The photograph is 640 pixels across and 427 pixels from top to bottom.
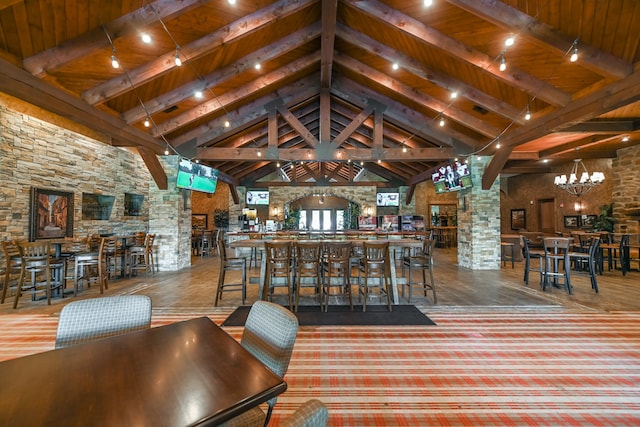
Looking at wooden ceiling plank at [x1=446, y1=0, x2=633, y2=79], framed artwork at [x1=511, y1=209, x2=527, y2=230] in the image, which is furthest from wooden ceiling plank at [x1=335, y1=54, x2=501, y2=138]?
framed artwork at [x1=511, y1=209, x2=527, y2=230]

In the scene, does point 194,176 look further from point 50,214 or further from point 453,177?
point 453,177

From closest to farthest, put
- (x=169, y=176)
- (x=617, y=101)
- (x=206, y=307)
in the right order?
1. (x=617, y=101)
2. (x=206, y=307)
3. (x=169, y=176)

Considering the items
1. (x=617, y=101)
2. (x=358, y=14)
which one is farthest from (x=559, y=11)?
(x=358, y=14)

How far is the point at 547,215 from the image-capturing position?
10883mm

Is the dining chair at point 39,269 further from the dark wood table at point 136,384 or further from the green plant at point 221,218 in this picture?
the green plant at point 221,218

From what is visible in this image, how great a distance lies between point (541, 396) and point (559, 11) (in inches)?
165

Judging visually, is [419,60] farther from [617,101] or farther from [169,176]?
[169,176]

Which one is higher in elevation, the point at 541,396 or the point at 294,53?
the point at 294,53

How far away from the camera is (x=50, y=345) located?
2727 millimetres

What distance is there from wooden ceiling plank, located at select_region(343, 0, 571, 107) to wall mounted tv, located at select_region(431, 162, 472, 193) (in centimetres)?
266

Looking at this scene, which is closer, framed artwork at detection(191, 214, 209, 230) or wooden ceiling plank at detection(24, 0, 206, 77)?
wooden ceiling plank at detection(24, 0, 206, 77)

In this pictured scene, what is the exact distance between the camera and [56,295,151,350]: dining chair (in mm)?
1374

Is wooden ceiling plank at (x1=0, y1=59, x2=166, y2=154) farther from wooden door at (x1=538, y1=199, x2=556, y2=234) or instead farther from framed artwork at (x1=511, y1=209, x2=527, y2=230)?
framed artwork at (x1=511, y1=209, x2=527, y2=230)

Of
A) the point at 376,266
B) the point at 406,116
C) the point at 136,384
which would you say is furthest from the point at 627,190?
the point at 136,384
